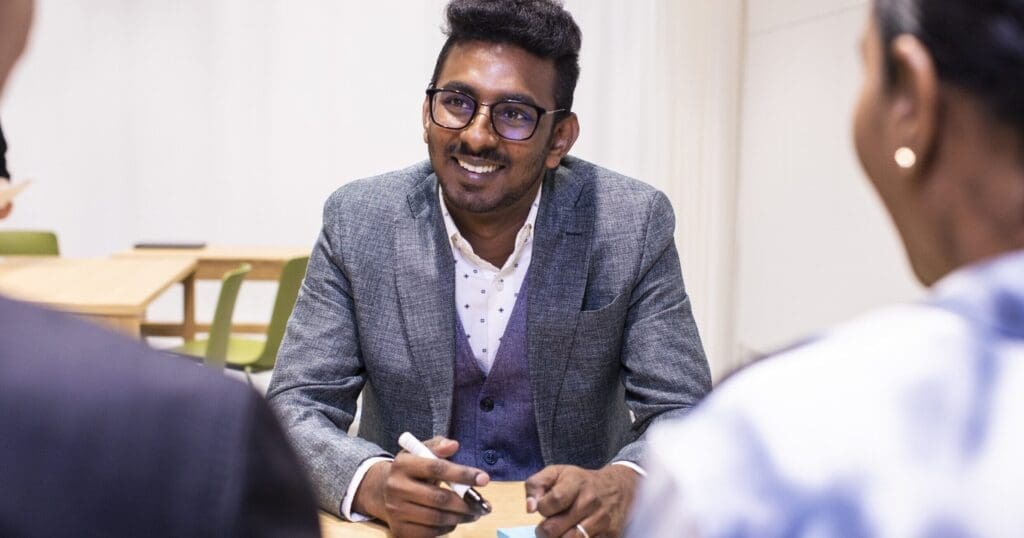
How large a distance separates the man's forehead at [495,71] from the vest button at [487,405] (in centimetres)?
58

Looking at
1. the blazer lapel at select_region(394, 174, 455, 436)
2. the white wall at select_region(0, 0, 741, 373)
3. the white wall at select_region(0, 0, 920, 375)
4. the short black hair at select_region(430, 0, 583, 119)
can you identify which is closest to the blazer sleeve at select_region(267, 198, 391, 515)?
the blazer lapel at select_region(394, 174, 455, 436)

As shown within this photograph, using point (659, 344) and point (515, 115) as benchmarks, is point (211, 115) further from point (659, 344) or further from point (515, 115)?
point (659, 344)

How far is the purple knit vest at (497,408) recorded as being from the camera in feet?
6.35

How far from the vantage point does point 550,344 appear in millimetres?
1925

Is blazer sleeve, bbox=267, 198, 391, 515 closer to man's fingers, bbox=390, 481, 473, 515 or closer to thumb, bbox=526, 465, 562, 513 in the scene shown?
man's fingers, bbox=390, 481, 473, 515

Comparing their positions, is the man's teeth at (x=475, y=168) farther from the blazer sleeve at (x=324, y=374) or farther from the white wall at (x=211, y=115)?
the white wall at (x=211, y=115)

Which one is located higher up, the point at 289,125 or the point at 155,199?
the point at 289,125

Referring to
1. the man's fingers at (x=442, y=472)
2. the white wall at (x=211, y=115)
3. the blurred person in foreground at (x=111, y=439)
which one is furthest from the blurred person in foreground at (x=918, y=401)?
the white wall at (x=211, y=115)

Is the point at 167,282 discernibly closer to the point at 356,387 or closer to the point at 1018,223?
the point at 356,387

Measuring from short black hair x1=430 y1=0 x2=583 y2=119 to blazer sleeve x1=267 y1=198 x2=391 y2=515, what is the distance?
434 millimetres

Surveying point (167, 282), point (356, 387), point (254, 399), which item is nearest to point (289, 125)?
point (167, 282)

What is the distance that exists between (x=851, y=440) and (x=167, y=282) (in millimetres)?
3564

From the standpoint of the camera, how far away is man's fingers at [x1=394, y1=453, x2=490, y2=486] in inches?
54.9

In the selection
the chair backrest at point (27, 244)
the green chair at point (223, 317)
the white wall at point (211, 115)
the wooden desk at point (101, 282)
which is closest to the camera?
the wooden desk at point (101, 282)
